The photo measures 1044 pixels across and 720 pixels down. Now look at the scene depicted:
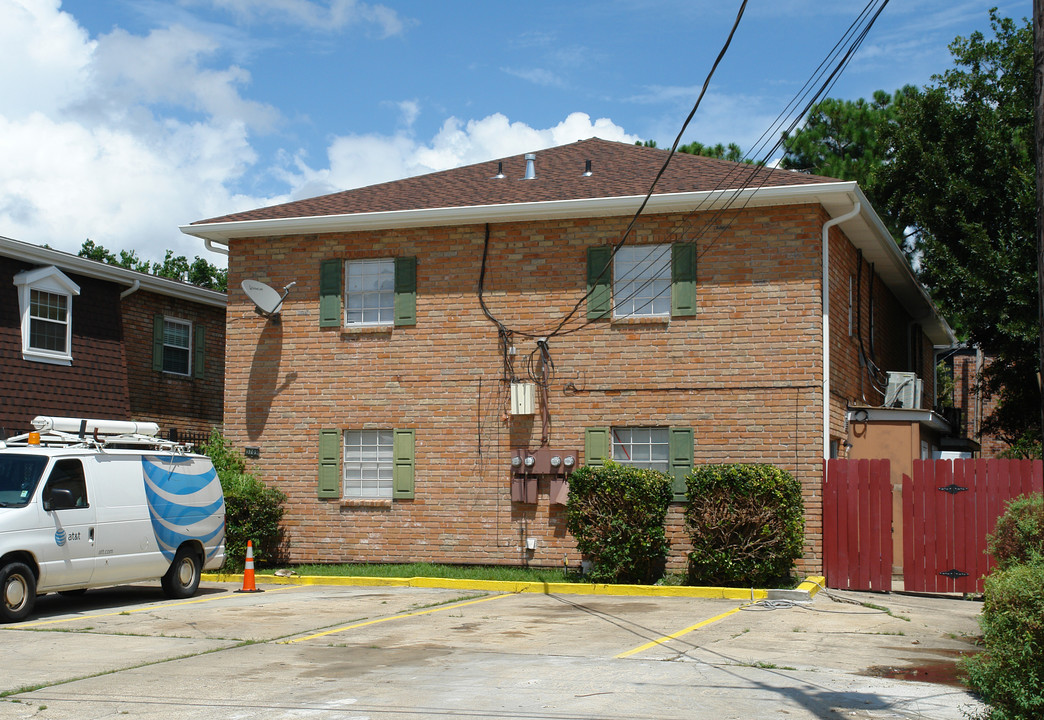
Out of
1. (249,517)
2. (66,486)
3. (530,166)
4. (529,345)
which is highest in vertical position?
(530,166)

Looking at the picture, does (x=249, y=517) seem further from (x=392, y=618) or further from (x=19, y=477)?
(x=392, y=618)

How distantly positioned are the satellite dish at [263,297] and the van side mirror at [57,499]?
6.80 meters

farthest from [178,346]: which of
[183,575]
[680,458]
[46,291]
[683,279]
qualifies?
[680,458]

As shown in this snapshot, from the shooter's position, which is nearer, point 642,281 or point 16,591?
point 16,591

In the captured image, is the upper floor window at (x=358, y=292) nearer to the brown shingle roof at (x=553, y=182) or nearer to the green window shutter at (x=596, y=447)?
the brown shingle roof at (x=553, y=182)

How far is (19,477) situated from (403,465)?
22.9 feet

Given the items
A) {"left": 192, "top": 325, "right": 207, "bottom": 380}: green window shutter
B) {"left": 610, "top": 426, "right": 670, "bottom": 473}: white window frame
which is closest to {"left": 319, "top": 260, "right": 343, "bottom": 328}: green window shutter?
{"left": 610, "top": 426, "right": 670, "bottom": 473}: white window frame

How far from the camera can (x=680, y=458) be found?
16.8 meters

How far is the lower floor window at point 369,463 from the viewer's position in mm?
18375

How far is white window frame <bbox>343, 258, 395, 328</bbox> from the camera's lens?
1866 centimetres

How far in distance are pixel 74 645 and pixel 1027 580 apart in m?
8.56

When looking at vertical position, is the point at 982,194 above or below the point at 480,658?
above

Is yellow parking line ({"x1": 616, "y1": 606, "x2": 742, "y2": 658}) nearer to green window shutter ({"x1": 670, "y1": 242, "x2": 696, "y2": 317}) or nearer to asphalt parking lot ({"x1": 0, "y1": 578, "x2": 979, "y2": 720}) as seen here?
asphalt parking lot ({"x1": 0, "y1": 578, "x2": 979, "y2": 720})

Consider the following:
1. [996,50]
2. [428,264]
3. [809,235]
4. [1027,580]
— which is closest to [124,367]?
[428,264]
